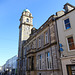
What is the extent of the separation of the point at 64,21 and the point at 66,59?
18.9ft

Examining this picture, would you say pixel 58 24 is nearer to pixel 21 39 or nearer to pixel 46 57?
pixel 46 57

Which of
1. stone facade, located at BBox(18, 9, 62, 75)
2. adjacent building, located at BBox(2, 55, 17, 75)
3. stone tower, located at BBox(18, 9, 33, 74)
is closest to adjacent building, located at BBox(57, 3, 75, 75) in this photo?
stone facade, located at BBox(18, 9, 62, 75)

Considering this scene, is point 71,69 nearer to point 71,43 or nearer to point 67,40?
point 71,43

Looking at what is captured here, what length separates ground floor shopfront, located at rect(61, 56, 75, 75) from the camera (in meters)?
9.98

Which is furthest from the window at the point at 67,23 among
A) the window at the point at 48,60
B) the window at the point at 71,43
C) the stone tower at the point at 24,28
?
the stone tower at the point at 24,28

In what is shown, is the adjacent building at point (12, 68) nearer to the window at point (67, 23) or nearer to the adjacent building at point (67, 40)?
the adjacent building at point (67, 40)

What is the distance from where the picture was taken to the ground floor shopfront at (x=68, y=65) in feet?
→ 32.8

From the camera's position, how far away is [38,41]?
63.3ft

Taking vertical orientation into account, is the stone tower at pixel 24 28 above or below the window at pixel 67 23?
above

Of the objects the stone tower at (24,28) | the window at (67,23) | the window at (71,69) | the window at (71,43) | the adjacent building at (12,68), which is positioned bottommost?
the adjacent building at (12,68)

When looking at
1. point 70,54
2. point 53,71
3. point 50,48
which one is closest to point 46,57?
point 50,48

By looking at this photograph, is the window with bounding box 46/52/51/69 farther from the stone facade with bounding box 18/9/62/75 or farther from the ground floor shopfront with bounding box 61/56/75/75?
the ground floor shopfront with bounding box 61/56/75/75

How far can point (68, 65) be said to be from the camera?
10461 mm

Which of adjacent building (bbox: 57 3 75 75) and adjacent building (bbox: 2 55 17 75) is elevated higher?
adjacent building (bbox: 57 3 75 75)
